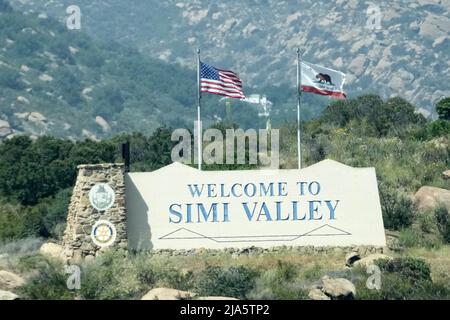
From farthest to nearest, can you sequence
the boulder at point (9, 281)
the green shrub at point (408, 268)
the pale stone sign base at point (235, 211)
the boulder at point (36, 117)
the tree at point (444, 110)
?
1. the boulder at point (36, 117)
2. the tree at point (444, 110)
3. the pale stone sign base at point (235, 211)
4. the green shrub at point (408, 268)
5. the boulder at point (9, 281)

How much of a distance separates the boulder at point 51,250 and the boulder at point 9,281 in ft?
14.1

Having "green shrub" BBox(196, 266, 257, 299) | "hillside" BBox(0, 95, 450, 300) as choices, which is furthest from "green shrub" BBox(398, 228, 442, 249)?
"green shrub" BBox(196, 266, 257, 299)

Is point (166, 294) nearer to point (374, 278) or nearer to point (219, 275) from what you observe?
point (219, 275)

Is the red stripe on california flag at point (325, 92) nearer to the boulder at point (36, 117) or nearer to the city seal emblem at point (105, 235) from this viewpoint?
the city seal emblem at point (105, 235)

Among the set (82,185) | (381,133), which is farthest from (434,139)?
(82,185)

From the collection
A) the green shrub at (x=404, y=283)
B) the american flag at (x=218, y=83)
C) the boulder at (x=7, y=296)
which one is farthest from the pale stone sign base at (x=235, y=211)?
the boulder at (x=7, y=296)

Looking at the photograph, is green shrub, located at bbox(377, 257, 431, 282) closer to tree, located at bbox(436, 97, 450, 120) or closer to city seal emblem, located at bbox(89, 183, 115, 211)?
city seal emblem, located at bbox(89, 183, 115, 211)

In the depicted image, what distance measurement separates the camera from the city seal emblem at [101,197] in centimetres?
5434

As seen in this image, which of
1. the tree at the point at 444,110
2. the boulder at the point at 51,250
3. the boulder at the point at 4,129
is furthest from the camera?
the boulder at the point at 4,129

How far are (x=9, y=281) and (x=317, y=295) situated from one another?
985cm

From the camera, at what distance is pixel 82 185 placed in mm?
54531

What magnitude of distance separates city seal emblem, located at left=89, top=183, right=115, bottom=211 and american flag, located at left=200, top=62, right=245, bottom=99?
575 cm
